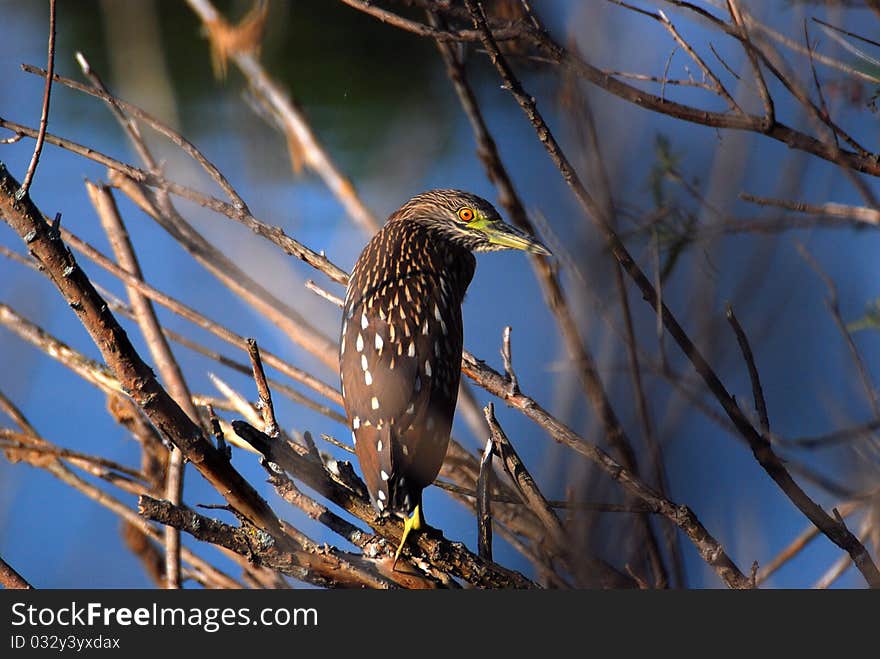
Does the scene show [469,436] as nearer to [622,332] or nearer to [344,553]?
[344,553]

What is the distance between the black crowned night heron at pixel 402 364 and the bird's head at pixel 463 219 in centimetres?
1

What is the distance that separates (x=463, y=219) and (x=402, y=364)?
859mm

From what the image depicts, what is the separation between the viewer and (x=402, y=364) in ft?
8.75

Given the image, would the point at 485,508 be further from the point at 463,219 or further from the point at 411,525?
the point at 463,219

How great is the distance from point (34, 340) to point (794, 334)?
244 cm

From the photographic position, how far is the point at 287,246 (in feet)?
8.41

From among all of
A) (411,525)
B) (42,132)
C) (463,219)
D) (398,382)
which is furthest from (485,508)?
(463,219)

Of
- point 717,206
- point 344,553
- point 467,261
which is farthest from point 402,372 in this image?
point 717,206

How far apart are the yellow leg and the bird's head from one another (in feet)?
3.42

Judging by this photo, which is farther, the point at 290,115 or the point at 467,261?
the point at 467,261

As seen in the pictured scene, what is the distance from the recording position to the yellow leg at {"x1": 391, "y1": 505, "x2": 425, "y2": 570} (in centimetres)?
219

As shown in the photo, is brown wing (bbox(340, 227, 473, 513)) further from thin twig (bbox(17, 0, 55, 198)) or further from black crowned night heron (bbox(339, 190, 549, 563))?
thin twig (bbox(17, 0, 55, 198))

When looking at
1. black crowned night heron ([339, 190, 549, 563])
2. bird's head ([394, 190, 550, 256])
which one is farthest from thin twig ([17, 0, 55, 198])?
bird's head ([394, 190, 550, 256])

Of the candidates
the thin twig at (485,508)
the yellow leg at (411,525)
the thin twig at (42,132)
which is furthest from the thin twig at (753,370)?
the thin twig at (42,132)
